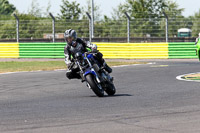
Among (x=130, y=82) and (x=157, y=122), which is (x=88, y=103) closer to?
(x=157, y=122)

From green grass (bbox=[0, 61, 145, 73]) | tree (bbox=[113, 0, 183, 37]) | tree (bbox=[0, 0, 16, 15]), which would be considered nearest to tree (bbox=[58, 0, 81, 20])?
tree (bbox=[113, 0, 183, 37])

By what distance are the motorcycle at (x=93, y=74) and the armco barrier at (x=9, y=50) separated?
18218 mm

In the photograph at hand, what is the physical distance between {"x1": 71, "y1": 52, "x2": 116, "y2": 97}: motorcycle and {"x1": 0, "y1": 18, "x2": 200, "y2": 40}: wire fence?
54.8ft

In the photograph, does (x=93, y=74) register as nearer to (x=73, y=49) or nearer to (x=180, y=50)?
(x=73, y=49)

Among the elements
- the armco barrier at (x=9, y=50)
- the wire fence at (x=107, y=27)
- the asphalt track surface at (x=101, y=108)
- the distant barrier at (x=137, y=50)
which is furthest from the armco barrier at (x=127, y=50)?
the asphalt track surface at (x=101, y=108)

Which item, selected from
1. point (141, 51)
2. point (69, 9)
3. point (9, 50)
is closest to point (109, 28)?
point (141, 51)

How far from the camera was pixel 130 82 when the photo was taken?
45.4ft

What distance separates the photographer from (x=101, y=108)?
850 cm

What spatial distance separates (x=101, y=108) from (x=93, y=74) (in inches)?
73.2

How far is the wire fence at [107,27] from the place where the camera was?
2742 cm

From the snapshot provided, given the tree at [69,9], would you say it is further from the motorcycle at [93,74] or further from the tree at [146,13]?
the motorcycle at [93,74]

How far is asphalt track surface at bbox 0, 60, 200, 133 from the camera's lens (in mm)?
6594

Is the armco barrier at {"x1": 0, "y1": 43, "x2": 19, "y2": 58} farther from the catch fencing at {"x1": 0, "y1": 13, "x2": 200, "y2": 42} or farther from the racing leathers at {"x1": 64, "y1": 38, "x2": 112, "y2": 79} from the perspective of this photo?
the racing leathers at {"x1": 64, "y1": 38, "x2": 112, "y2": 79}


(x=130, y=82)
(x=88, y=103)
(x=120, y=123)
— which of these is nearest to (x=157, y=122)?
A: (x=120, y=123)
